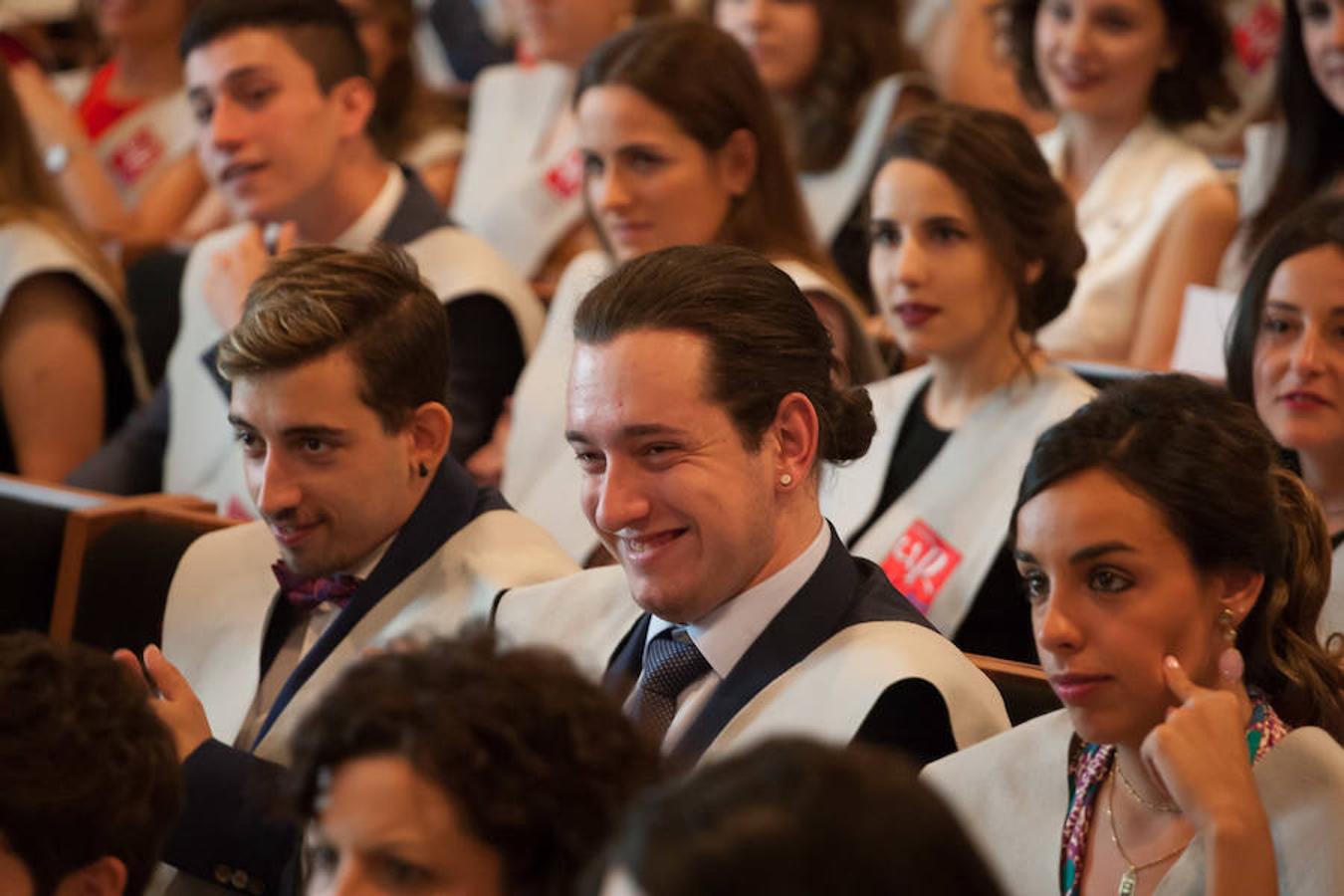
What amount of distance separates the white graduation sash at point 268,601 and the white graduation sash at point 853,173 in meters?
2.35

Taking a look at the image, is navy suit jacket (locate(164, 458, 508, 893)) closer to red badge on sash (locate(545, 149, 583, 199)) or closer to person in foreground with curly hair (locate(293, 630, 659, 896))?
person in foreground with curly hair (locate(293, 630, 659, 896))

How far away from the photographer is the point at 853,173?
4.87 meters

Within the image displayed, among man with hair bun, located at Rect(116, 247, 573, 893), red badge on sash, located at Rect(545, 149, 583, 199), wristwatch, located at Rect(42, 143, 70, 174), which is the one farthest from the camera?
wristwatch, located at Rect(42, 143, 70, 174)

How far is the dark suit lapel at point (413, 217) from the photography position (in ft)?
12.3

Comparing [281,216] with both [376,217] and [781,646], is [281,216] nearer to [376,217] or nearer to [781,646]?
[376,217]

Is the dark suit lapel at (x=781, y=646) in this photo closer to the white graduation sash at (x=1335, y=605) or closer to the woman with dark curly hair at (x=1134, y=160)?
the white graduation sash at (x=1335, y=605)

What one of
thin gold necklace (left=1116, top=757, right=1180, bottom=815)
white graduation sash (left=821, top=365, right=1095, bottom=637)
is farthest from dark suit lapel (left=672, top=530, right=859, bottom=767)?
white graduation sash (left=821, top=365, right=1095, bottom=637)

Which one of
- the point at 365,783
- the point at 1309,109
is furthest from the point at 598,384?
the point at 1309,109

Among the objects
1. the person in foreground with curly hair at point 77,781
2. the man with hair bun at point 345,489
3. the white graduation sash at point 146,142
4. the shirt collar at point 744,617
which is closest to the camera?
the person in foreground with curly hair at point 77,781

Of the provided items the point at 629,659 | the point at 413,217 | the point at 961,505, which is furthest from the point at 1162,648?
the point at 413,217

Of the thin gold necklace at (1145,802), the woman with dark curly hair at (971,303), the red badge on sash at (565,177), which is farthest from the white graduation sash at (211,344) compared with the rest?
the thin gold necklace at (1145,802)

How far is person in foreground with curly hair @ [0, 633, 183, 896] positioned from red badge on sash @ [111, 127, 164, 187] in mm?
4088

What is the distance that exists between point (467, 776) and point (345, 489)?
114cm

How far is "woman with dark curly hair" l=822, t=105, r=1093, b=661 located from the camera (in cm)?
315
